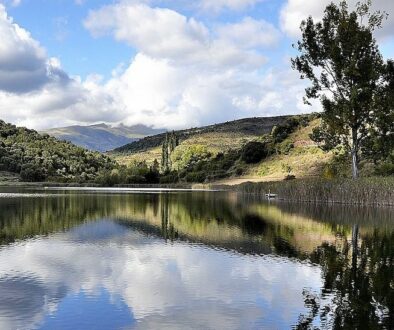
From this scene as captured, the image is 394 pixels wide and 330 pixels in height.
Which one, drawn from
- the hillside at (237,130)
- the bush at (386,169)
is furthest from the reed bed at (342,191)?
the hillside at (237,130)

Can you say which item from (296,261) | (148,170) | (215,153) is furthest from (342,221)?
(215,153)

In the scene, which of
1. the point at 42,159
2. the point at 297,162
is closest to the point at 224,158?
the point at 297,162

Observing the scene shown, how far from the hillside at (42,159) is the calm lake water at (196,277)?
118 meters

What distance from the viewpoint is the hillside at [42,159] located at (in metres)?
146

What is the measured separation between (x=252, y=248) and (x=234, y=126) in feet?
557

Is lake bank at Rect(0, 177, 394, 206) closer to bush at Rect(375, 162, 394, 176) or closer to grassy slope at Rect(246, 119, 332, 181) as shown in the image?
bush at Rect(375, 162, 394, 176)

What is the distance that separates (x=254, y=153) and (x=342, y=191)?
73.0 m

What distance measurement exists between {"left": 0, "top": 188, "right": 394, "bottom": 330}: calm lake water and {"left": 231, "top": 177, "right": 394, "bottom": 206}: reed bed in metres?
16.4

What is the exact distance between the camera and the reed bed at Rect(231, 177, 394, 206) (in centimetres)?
4325

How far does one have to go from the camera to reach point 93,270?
15.7 metres

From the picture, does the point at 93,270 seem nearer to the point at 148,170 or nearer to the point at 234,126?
the point at 148,170

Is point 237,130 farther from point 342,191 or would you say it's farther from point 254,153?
point 342,191

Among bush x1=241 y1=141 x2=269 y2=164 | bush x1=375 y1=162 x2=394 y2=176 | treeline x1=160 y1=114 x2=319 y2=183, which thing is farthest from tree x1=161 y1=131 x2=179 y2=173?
bush x1=375 y1=162 x2=394 y2=176

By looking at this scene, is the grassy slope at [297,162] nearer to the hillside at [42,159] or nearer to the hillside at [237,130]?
the hillside at [237,130]
